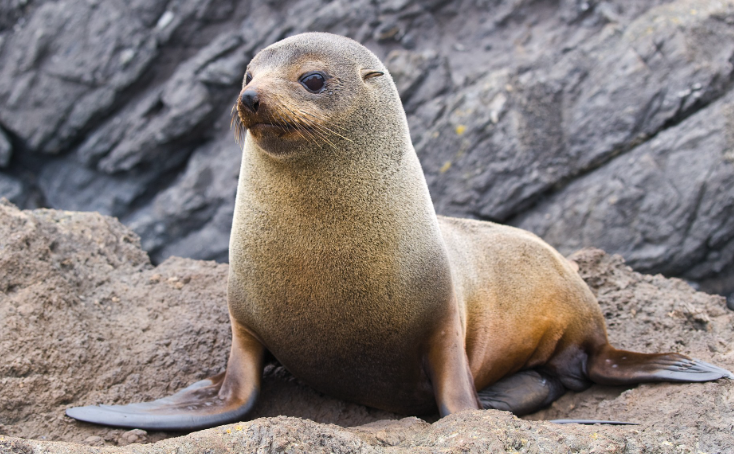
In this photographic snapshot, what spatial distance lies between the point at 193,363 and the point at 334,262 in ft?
4.52

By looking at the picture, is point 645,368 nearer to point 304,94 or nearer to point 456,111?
point 304,94

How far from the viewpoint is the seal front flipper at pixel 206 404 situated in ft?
11.2

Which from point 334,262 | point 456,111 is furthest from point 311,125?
point 456,111

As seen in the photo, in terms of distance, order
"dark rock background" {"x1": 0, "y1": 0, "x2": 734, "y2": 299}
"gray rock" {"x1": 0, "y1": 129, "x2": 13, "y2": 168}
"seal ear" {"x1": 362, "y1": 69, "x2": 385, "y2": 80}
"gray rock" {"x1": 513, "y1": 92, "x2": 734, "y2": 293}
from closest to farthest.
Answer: "seal ear" {"x1": 362, "y1": 69, "x2": 385, "y2": 80}
"gray rock" {"x1": 513, "y1": 92, "x2": 734, "y2": 293}
"dark rock background" {"x1": 0, "y1": 0, "x2": 734, "y2": 299}
"gray rock" {"x1": 0, "y1": 129, "x2": 13, "y2": 168}

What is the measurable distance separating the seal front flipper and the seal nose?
1379 millimetres

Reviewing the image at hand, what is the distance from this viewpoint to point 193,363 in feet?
14.3

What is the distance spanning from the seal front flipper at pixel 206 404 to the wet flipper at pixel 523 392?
4.81 ft

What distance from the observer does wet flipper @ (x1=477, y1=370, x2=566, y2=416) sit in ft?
14.3

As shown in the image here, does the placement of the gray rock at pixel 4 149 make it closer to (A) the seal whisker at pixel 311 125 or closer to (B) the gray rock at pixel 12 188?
(B) the gray rock at pixel 12 188

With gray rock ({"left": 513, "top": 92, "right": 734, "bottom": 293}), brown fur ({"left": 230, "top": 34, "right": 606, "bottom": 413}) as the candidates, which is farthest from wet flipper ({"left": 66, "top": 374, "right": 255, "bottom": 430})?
gray rock ({"left": 513, "top": 92, "right": 734, "bottom": 293})

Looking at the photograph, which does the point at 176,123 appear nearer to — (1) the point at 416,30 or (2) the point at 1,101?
(2) the point at 1,101

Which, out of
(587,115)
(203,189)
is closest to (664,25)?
(587,115)

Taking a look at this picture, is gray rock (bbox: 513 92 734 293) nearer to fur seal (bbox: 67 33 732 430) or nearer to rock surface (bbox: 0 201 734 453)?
rock surface (bbox: 0 201 734 453)

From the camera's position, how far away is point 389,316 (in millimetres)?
3629
